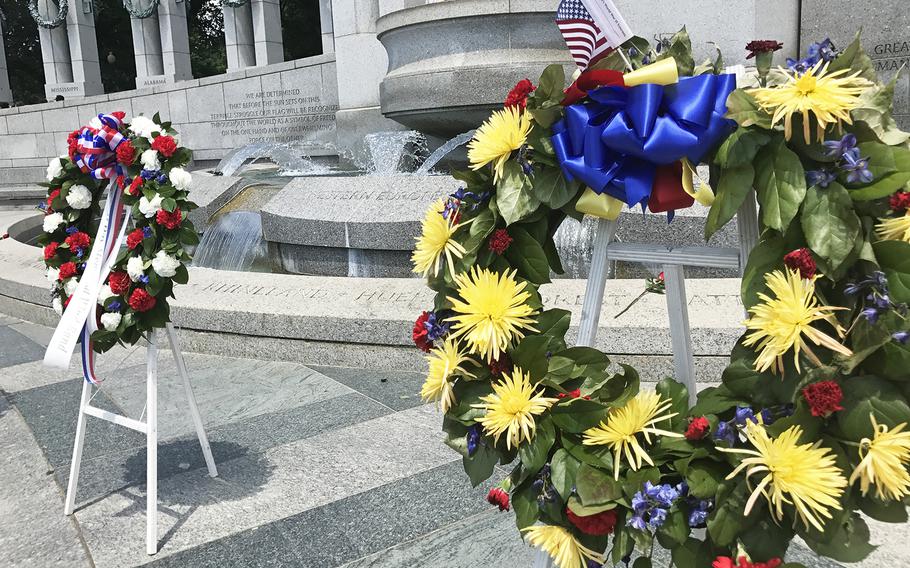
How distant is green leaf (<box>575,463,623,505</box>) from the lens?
1638mm

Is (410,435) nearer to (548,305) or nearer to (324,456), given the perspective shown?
(324,456)

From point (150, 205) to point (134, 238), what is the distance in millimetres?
164

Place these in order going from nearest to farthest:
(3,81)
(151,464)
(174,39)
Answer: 1. (151,464)
2. (174,39)
3. (3,81)

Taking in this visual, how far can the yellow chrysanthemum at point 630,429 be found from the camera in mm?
1669

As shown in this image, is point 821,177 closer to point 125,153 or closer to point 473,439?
point 473,439

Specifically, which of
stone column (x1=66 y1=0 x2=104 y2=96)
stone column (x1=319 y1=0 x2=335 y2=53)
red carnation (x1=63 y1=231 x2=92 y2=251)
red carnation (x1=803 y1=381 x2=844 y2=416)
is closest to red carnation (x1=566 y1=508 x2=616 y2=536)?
red carnation (x1=803 y1=381 x2=844 y2=416)

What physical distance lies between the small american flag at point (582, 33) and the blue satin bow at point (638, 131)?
113mm

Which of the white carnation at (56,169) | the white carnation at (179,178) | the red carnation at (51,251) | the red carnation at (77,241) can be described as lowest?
the red carnation at (51,251)

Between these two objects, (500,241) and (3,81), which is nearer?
(500,241)

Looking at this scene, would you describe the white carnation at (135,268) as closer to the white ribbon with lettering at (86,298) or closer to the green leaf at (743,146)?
the white ribbon with lettering at (86,298)

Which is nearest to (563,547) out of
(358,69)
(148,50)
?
(358,69)

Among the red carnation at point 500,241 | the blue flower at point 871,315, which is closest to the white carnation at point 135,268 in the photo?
the red carnation at point 500,241

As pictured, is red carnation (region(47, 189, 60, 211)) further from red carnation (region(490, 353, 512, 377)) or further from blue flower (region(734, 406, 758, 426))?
blue flower (region(734, 406, 758, 426))

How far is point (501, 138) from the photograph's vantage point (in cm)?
189
